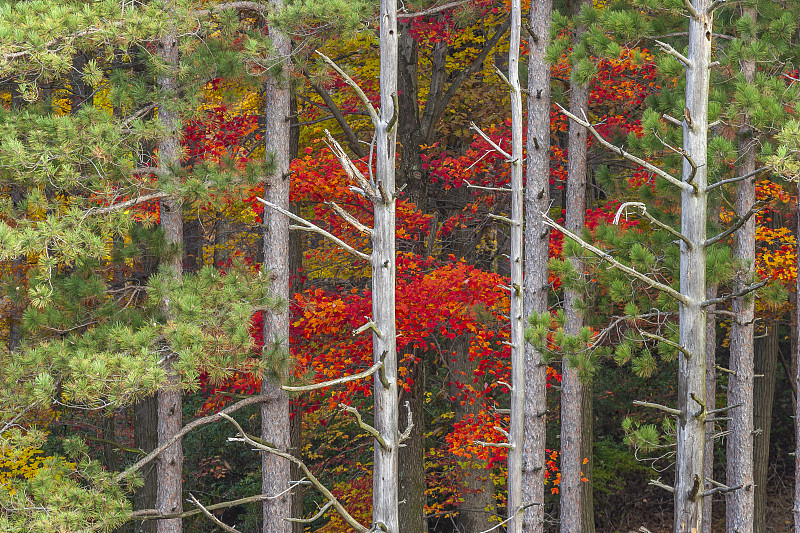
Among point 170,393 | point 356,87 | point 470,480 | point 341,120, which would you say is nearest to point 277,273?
point 170,393

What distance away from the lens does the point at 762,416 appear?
12.7 meters

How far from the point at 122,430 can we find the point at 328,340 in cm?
718

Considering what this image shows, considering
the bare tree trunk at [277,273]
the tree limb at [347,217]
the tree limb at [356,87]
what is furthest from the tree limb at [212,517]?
the bare tree trunk at [277,273]

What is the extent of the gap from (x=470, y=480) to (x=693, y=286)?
822 cm

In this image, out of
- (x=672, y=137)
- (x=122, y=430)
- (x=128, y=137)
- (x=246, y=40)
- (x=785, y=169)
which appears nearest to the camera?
(x=785, y=169)

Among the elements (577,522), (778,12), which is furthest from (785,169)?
(577,522)

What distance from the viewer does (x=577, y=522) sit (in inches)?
424

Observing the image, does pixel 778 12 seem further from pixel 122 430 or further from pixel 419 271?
pixel 122 430

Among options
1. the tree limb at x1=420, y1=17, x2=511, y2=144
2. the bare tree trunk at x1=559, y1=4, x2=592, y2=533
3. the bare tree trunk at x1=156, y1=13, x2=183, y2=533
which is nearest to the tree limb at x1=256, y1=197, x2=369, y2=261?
the bare tree trunk at x1=156, y1=13, x2=183, y2=533

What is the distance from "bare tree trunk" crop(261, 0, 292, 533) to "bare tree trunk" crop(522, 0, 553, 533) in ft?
9.97

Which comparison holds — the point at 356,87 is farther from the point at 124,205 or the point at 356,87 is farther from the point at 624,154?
the point at 124,205

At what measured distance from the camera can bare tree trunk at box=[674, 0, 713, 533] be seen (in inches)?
203

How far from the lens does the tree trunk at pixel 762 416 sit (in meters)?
12.4

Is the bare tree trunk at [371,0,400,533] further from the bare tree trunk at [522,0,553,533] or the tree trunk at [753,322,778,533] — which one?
the tree trunk at [753,322,778,533]
